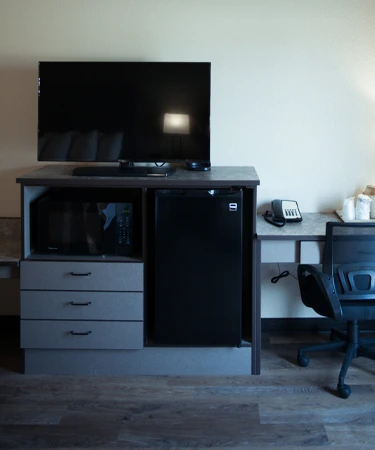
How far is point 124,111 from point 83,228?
2.11ft

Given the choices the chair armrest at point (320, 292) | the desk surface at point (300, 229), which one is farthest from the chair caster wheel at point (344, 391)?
the desk surface at point (300, 229)

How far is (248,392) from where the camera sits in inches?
137

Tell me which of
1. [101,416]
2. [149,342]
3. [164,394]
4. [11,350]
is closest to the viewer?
[101,416]

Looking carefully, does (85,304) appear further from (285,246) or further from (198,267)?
(285,246)

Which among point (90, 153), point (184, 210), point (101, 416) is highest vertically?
point (90, 153)

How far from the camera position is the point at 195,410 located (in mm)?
3299

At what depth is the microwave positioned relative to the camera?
144 inches

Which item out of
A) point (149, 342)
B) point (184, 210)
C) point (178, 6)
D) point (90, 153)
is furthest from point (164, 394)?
point (178, 6)

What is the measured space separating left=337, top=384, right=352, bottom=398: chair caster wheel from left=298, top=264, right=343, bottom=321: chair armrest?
0.32 meters

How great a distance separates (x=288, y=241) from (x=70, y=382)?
4.29 ft

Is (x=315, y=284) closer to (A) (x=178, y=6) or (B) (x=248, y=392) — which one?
(B) (x=248, y=392)

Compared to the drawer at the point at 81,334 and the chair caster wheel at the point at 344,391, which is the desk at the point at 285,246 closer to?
the chair caster wheel at the point at 344,391

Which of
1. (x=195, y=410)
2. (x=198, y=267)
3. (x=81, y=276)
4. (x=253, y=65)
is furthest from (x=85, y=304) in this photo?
(x=253, y=65)

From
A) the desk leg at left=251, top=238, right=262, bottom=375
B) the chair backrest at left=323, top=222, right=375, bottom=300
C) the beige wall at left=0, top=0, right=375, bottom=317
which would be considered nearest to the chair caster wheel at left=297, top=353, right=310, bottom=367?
the desk leg at left=251, top=238, right=262, bottom=375
